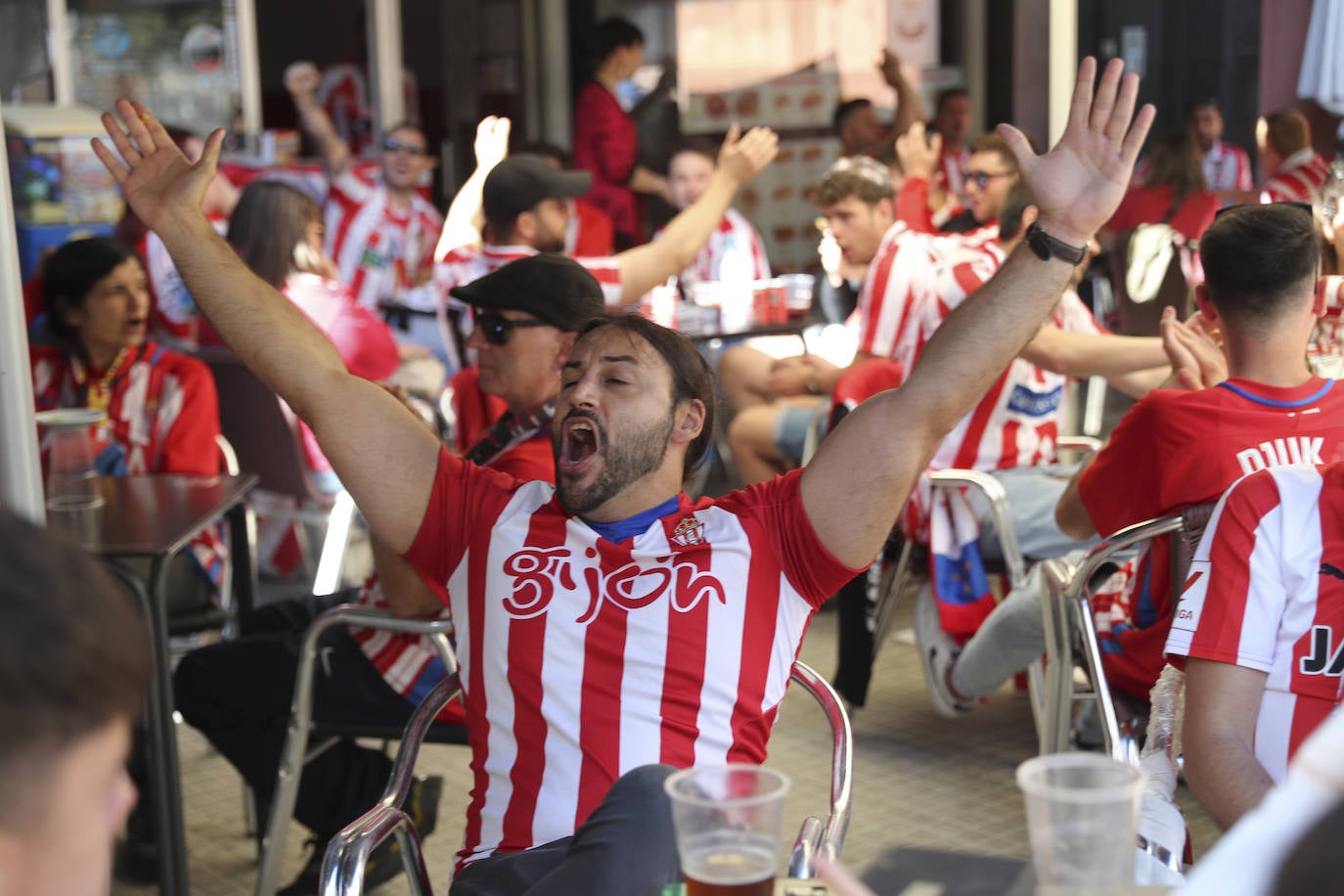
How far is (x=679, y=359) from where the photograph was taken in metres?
2.27

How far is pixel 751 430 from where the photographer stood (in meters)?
4.94

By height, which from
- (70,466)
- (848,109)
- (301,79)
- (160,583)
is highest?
(301,79)

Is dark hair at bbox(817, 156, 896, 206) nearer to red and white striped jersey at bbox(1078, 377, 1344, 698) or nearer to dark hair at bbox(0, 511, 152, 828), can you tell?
red and white striped jersey at bbox(1078, 377, 1344, 698)

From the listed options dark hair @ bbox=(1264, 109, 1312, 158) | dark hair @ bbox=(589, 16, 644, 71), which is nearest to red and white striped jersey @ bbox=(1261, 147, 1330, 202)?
dark hair @ bbox=(1264, 109, 1312, 158)

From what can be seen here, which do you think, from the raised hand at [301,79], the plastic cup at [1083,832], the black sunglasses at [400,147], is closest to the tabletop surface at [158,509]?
the plastic cup at [1083,832]

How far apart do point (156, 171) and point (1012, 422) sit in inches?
91.2

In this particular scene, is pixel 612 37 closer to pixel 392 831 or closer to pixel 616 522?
pixel 616 522

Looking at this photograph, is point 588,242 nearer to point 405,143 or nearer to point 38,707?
point 405,143

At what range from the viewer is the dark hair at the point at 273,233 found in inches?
187

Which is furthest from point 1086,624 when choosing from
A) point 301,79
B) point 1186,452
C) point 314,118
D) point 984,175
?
point 301,79

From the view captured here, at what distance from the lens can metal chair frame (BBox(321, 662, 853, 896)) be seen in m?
1.85

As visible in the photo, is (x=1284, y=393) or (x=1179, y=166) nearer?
(x=1284, y=393)

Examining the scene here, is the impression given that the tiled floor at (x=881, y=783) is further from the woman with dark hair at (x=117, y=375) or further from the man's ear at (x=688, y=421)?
the man's ear at (x=688, y=421)

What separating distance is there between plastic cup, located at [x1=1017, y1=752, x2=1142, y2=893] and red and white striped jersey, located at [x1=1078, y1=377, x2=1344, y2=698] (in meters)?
1.46
